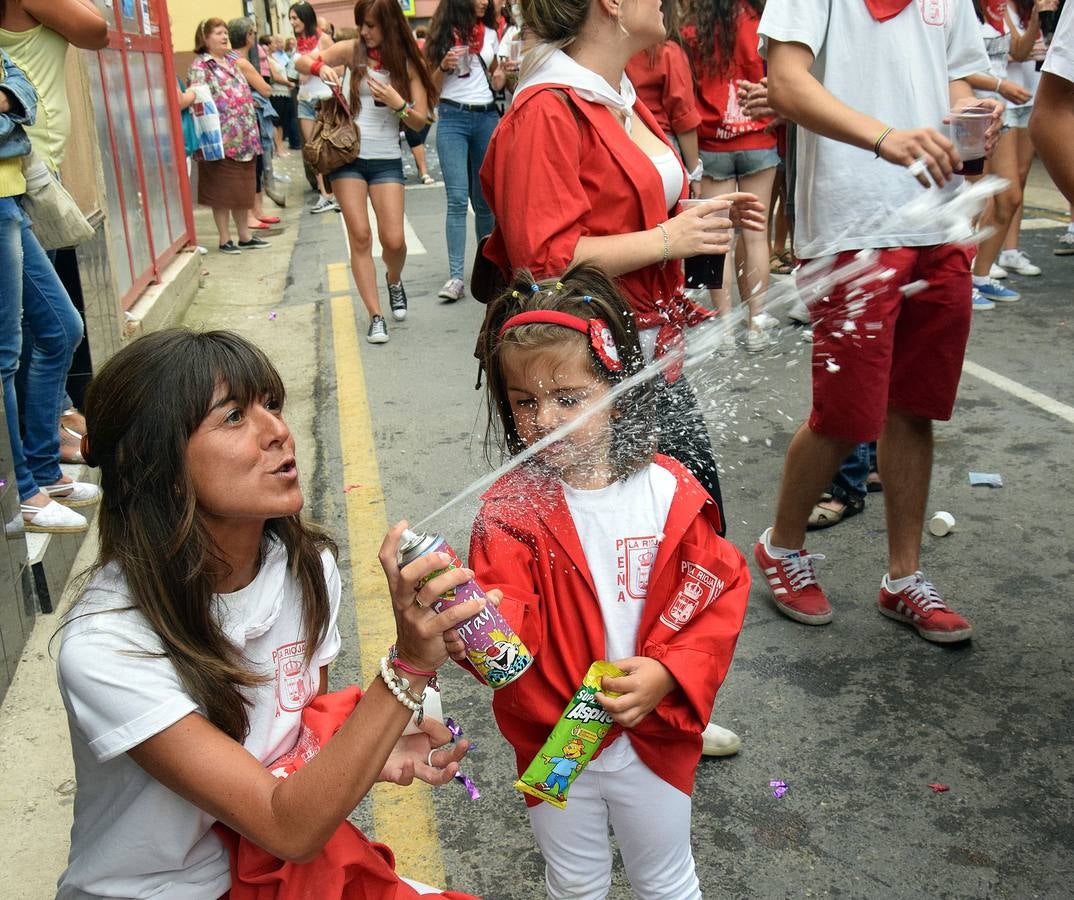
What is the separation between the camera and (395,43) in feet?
22.3

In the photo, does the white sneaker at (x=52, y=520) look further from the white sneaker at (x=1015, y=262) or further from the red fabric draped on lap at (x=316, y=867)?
the white sneaker at (x=1015, y=262)

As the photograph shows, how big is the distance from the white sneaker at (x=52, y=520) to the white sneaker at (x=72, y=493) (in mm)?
223

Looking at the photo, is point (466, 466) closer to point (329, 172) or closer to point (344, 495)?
point (344, 495)

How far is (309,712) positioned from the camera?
1.95 meters

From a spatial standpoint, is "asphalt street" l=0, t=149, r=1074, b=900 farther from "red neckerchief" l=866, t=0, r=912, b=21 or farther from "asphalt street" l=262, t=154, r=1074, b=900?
"red neckerchief" l=866, t=0, r=912, b=21

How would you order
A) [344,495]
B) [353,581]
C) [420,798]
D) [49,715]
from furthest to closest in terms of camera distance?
[344,495], [353,581], [49,715], [420,798]

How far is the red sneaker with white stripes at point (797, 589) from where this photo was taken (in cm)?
351

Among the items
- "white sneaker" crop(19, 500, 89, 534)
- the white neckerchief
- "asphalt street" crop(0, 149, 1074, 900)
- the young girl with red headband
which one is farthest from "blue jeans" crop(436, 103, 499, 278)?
the young girl with red headband

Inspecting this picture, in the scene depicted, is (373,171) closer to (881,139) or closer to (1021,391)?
(1021,391)

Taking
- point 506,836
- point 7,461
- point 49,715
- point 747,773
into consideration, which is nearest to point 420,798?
point 506,836

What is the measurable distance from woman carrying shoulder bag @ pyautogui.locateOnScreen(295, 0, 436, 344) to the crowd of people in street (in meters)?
2.59

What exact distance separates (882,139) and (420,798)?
79.9 inches

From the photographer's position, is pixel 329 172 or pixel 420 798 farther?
pixel 329 172

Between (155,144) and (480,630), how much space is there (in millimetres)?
7882
